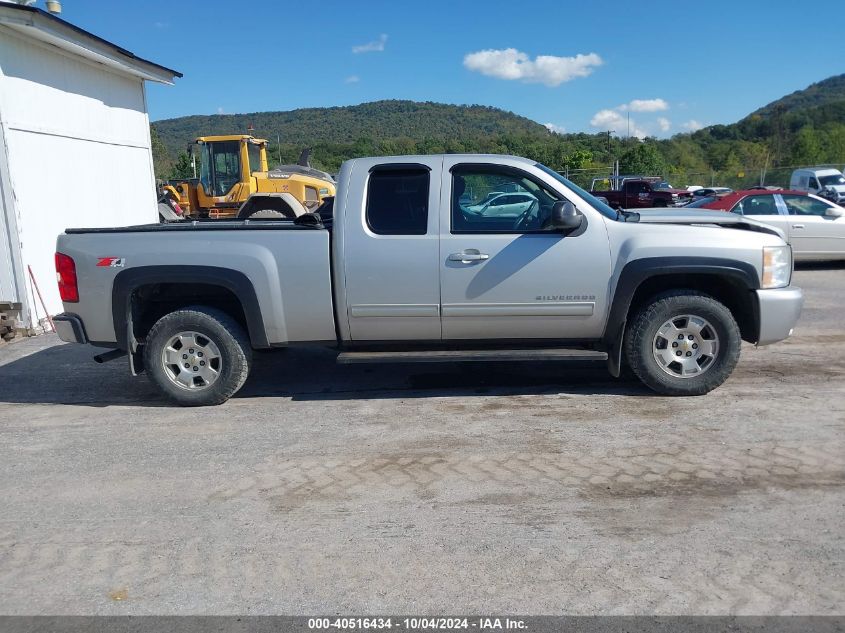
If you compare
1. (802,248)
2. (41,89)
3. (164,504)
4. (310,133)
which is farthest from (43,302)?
(310,133)

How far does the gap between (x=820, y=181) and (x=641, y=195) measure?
24.6 ft

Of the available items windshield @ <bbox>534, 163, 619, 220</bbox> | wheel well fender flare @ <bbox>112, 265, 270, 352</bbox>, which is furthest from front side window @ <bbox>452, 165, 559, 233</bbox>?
wheel well fender flare @ <bbox>112, 265, 270, 352</bbox>

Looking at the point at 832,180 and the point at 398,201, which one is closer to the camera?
the point at 398,201

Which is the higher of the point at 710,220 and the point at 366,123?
the point at 366,123

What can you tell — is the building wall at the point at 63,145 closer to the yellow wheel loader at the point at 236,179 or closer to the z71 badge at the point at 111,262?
the z71 badge at the point at 111,262

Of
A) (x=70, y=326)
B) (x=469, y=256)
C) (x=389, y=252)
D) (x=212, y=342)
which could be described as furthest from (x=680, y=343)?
(x=70, y=326)

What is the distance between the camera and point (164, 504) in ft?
13.6

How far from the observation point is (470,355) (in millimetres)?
5641

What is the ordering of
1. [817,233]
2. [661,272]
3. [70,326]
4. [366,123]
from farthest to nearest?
1. [366,123]
2. [817,233]
3. [70,326]
4. [661,272]

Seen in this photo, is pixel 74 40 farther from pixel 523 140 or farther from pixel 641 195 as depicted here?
pixel 523 140

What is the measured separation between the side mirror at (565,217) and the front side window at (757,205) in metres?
9.08

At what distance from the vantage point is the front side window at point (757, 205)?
42.7 ft

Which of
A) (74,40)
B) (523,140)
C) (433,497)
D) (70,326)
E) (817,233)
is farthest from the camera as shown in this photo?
(523,140)

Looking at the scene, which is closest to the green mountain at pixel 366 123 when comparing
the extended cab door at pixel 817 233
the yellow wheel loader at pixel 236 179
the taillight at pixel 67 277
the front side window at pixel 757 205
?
the yellow wheel loader at pixel 236 179
